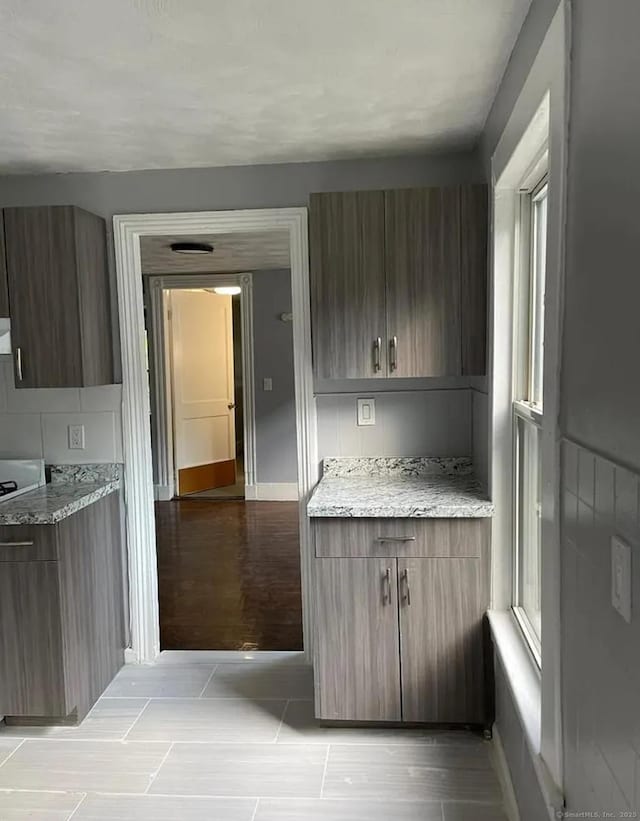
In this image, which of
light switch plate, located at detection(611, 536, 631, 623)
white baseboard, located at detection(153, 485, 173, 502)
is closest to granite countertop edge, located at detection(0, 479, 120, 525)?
light switch plate, located at detection(611, 536, 631, 623)

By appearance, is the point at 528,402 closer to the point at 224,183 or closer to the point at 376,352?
the point at 376,352

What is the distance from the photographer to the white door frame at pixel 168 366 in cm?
627

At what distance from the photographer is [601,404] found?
115 cm

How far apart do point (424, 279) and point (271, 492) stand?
13.6 feet

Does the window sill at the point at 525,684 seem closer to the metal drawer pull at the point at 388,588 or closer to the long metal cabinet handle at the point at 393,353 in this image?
the metal drawer pull at the point at 388,588

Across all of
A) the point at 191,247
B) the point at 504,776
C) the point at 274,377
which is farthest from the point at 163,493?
the point at 504,776

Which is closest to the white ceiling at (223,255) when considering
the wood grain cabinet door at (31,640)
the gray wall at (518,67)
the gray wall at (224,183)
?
the gray wall at (224,183)

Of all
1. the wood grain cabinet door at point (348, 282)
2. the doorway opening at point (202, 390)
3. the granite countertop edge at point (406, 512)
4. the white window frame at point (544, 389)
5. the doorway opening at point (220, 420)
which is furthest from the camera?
the doorway opening at point (202, 390)

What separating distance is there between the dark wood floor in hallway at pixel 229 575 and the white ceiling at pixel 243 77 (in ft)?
7.71

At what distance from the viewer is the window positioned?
2148 millimetres

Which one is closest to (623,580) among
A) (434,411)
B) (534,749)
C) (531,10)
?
(534,749)

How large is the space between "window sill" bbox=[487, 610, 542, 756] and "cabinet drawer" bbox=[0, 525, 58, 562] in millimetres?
1664

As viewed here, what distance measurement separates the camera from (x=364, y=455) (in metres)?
3.03

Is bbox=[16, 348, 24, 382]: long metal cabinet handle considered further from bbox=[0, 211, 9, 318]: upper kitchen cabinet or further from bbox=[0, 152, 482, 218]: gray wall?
bbox=[0, 152, 482, 218]: gray wall
